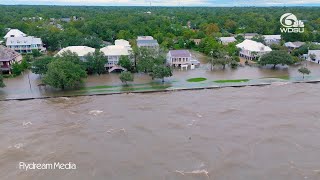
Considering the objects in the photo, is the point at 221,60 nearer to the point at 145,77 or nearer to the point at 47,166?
the point at 145,77

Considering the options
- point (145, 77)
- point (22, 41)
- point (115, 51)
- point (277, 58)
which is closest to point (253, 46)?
point (277, 58)

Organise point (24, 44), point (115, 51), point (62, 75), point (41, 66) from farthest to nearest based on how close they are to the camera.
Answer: point (24, 44), point (115, 51), point (41, 66), point (62, 75)

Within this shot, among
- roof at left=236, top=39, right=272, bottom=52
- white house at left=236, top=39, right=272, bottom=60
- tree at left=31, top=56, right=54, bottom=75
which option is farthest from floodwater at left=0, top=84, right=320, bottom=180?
roof at left=236, top=39, right=272, bottom=52

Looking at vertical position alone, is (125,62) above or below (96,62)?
below

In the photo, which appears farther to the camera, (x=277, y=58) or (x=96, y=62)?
(x=277, y=58)

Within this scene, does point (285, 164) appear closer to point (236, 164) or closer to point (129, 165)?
point (236, 164)

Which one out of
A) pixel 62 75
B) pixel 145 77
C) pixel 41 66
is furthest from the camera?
pixel 145 77

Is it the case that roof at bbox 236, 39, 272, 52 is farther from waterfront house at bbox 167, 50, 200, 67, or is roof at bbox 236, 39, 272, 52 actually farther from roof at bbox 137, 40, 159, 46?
roof at bbox 137, 40, 159, 46

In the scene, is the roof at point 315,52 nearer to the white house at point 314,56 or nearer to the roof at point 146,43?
the white house at point 314,56
